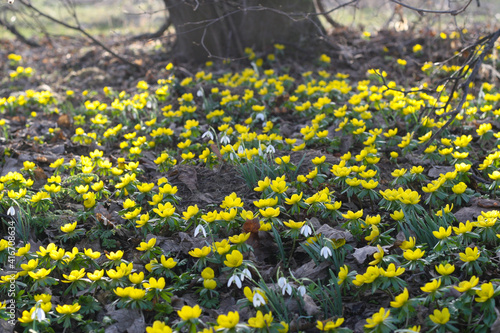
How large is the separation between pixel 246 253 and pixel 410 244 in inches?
32.4

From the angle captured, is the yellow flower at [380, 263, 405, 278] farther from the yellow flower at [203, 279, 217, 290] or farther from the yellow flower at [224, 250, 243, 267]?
the yellow flower at [203, 279, 217, 290]

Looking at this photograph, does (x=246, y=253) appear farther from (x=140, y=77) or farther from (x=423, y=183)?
(x=140, y=77)

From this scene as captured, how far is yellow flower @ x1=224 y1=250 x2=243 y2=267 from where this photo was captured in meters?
2.15

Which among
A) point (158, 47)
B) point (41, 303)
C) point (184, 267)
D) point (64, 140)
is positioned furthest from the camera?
point (158, 47)

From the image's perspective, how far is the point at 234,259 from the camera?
2152mm

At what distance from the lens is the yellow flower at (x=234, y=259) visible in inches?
84.5

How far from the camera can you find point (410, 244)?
7.04 feet

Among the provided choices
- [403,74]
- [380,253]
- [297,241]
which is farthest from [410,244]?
[403,74]

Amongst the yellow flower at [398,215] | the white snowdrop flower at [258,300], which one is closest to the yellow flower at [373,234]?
the yellow flower at [398,215]

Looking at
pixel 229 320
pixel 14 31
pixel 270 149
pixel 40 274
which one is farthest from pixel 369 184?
pixel 14 31

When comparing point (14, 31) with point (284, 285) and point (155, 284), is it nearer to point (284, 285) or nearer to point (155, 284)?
point (155, 284)

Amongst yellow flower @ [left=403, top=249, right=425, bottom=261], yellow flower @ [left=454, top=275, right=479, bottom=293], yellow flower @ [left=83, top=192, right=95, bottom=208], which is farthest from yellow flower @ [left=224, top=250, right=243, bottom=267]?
yellow flower @ [left=83, top=192, right=95, bottom=208]

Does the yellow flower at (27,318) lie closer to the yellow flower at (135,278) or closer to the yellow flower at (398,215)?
the yellow flower at (135,278)

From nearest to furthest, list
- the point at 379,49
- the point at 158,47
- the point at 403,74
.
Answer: the point at 403,74
the point at 379,49
the point at 158,47
